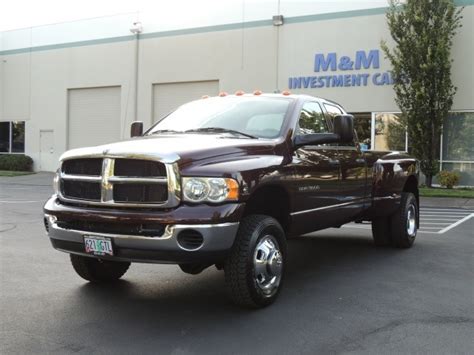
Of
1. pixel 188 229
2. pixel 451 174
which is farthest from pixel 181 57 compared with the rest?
pixel 188 229

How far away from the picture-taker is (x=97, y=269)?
5707 millimetres

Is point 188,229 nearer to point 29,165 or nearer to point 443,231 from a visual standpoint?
point 443,231

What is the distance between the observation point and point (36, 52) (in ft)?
100

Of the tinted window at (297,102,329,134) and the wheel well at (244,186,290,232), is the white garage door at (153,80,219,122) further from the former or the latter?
the wheel well at (244,186,290,232)

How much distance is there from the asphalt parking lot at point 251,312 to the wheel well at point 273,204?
744mm

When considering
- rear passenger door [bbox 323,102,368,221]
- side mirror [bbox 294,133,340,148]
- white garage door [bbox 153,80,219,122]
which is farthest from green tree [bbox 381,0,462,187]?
side mirror [bbox 294,133,340,148]

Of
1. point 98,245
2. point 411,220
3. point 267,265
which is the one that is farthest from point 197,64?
point 98,245

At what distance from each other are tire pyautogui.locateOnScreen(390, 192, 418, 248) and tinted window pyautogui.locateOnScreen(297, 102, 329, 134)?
2.30 meters

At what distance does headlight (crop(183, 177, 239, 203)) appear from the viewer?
14.4 ft

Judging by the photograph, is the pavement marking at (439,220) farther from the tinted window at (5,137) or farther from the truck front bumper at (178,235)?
the tinted window at (5,137)

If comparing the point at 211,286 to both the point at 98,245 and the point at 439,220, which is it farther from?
the point at 439,220

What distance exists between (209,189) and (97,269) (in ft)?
6.33

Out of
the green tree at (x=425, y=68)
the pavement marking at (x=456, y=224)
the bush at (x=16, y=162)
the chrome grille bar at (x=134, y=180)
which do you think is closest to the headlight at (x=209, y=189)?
the chrome grille bar at (x=134, y=180)

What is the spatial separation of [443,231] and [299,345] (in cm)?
691
